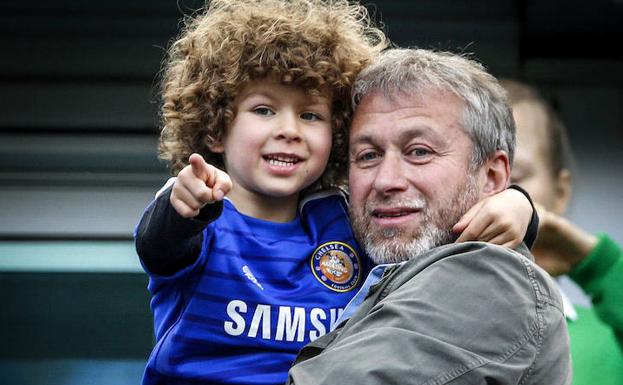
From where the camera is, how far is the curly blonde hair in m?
2.66

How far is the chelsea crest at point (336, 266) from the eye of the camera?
8.58ft

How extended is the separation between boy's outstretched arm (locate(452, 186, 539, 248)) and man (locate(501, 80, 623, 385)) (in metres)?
0.74

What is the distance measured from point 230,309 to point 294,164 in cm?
33

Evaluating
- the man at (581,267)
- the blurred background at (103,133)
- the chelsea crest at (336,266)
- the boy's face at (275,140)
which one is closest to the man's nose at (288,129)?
the boy's face at (275,140)

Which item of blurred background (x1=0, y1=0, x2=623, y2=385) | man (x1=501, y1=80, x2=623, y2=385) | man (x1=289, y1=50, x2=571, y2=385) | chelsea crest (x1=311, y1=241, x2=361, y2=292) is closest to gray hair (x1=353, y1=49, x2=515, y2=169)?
man (x1=289, y1=50, x2=571, y2=385)

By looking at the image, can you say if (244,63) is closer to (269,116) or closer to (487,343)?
(269,116)

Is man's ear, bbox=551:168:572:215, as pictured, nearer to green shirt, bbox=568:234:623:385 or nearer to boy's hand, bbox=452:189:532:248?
green shirt, bbox=568:234:623:385

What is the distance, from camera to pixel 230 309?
2525 mm

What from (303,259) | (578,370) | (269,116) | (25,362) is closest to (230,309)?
(303,259)

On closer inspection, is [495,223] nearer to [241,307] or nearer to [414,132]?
[414,132]

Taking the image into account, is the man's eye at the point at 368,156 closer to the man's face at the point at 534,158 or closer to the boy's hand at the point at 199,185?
the boy's hand at the point at 199,185

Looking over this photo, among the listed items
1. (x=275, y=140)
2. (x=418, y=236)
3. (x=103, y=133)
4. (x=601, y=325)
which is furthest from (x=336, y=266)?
(x=103, y=133)

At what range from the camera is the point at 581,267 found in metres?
3.38

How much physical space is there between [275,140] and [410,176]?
0.28m
